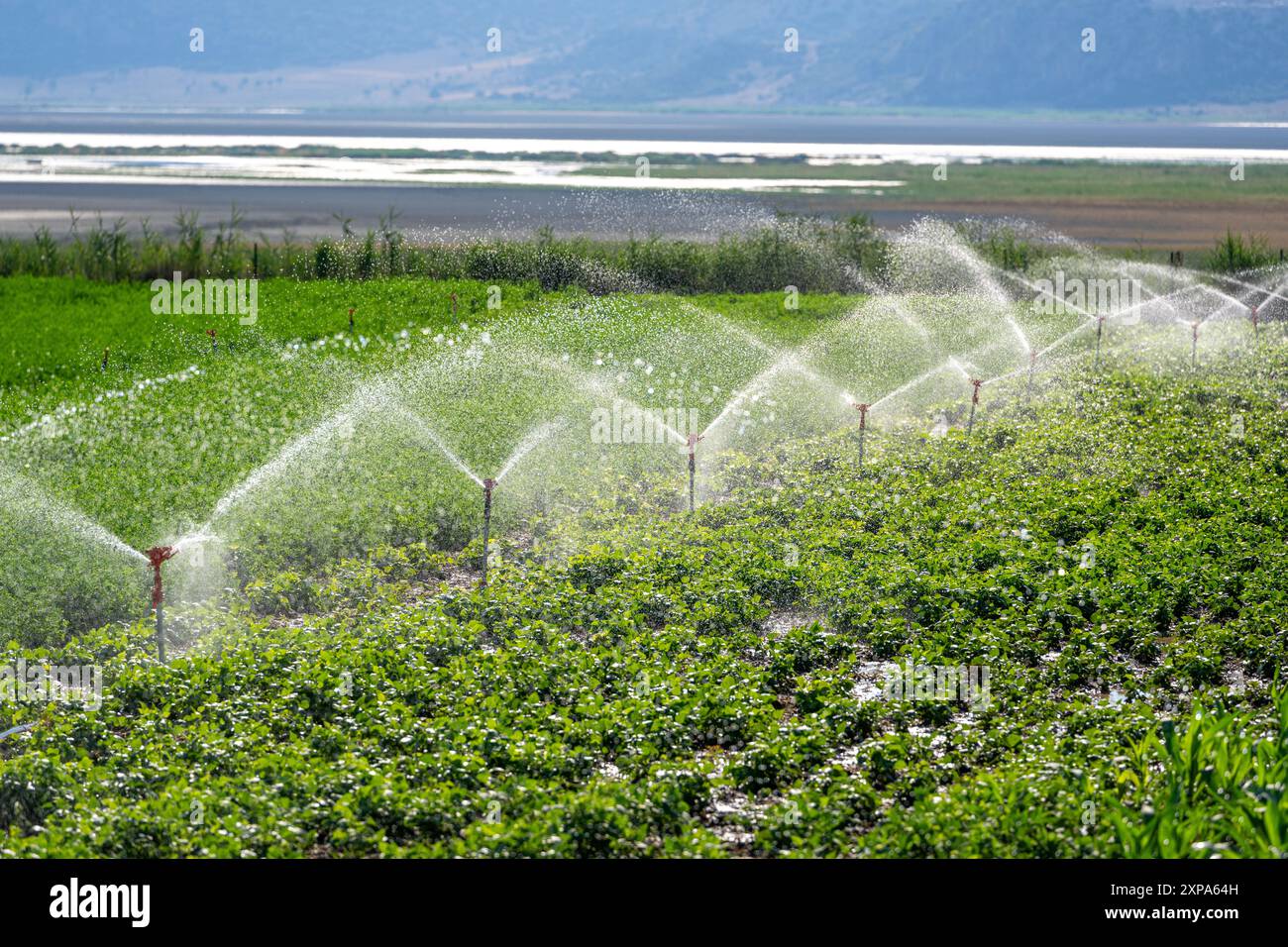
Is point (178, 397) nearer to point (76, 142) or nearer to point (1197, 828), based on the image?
point (1197, 828)

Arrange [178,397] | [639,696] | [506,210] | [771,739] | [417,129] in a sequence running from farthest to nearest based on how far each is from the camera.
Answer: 1. [417,129]
2. [506,210]
3. [178,397]
4. [639,696]
5. [771,739]

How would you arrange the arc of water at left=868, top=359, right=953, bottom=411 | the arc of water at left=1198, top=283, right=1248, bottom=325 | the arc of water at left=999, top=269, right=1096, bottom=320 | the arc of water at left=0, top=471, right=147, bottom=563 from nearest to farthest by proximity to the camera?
the arc of water at left=0, top=471, right=147, bottom=563
the arc of water at left=868, top=359, right=953, bottom=411
the arc of water at left=1198, top=283, right=1248, bottom=325
the arc of water at left=999, top=269, right=1096, bottom=320

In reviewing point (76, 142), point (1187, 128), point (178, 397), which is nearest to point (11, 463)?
point (178, 397)

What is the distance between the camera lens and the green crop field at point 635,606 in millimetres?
7707

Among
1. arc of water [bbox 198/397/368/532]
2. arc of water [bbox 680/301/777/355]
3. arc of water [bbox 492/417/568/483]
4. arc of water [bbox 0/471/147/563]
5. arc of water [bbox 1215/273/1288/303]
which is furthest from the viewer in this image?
arc of water [bbox 1215/273/1288/303]

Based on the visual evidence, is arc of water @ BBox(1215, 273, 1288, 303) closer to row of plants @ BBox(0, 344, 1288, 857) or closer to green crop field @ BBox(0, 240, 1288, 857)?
green crop field @ BBox(0, 240, 1288, 857)

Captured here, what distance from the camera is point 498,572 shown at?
41.2 ft

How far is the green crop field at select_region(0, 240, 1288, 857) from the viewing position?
7707mm

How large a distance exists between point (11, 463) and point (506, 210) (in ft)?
160

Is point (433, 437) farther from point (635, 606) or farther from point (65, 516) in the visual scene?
point (635, 606)

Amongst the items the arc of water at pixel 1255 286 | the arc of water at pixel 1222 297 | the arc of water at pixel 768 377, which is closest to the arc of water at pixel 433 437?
the arc of water at pixel 768 377

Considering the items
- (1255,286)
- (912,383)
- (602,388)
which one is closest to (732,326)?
(912,383)

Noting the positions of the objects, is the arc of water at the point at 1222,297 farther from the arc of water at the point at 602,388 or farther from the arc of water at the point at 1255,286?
the arc of water at the point at 602,388

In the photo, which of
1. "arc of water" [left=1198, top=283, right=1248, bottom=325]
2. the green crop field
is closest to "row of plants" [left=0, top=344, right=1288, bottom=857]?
the green crop field
